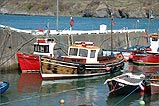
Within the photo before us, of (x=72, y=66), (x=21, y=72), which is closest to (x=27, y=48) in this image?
(x=21, y=72)

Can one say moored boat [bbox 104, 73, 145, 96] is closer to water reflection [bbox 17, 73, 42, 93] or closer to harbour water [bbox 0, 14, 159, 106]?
harbour water [bbox 0, 14, 159, 106]

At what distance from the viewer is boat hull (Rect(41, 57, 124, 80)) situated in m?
35.5

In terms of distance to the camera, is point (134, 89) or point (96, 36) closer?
point (134, 89)

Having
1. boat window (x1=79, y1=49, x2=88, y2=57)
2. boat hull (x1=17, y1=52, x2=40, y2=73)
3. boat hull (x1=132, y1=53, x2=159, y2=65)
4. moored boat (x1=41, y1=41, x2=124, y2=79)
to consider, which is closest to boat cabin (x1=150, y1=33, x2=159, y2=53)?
boat hull (x1=132, y1=53, x2=159, y2=65)

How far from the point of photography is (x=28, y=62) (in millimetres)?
38219

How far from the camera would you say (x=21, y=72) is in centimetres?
3888

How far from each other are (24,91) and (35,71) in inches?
286

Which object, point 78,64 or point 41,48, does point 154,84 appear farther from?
point 41,48

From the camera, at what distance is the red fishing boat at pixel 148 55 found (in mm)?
45094

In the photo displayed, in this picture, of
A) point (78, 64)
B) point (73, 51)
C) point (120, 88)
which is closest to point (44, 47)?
point (73, 51)

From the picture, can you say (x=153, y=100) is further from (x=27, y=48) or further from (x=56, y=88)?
(x=27, y=48)

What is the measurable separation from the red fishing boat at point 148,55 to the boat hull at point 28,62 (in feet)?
37.3

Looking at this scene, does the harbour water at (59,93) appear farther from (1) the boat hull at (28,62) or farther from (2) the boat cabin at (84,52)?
(2) the boat cabin at (84,52)

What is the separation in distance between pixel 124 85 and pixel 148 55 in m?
15.7
